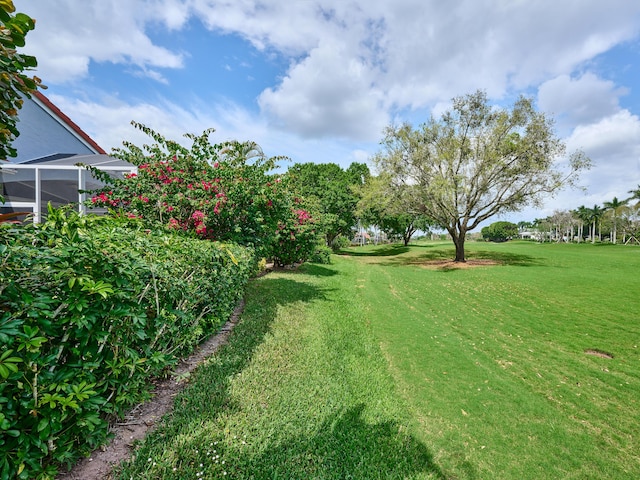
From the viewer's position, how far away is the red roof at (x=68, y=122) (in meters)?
10.6

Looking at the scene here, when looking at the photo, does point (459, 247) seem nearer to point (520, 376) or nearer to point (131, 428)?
point (520, 376)

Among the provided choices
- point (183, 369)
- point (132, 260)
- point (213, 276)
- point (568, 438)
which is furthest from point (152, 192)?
point (568, 438)

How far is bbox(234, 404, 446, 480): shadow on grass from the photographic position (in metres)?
2.30

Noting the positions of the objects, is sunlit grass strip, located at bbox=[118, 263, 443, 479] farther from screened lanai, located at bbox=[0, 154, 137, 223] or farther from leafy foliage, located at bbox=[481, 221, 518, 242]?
leafy foliage, located at bbox=[481, 221, 518, 242]

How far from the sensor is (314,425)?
9.37 feet

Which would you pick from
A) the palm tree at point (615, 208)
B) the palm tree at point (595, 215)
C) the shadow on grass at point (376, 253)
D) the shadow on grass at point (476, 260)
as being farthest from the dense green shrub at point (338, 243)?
the palm tree at point (595, 215)

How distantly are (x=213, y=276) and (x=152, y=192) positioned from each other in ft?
10.0

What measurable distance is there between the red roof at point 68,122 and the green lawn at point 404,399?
439 inches

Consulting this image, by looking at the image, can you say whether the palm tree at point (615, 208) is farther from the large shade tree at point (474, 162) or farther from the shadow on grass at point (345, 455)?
the shadow on grass at point (345, 455)

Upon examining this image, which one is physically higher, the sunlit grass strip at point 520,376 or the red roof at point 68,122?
the red roof at point 68,122

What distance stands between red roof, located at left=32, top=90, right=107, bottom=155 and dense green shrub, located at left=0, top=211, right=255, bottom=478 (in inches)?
453

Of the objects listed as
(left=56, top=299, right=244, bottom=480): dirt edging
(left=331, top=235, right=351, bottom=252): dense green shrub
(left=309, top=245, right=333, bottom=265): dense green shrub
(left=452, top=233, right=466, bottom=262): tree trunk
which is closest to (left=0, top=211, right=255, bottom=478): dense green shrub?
(left=56, top=299, right=244, bottom=480): dirt edging

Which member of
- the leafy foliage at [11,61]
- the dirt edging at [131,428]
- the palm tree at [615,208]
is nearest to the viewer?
the leafy foliage at [11,61]

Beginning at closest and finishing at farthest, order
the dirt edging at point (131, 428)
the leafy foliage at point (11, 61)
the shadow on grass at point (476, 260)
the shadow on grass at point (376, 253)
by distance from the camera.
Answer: the leafy foliage at point (11, 61), the dirt edging at point (131, 428), the shadow on grass at point (476, 260), the shadow on grass at point (376, 253)
